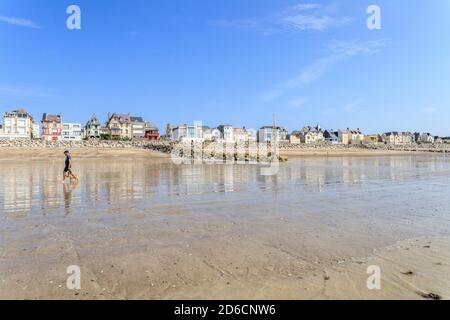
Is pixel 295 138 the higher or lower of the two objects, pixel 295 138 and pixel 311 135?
the lower

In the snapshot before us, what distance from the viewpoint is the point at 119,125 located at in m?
99.5

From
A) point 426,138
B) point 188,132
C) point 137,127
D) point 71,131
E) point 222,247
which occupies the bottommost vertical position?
point 222,247

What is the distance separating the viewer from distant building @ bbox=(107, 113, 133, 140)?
9850 cm

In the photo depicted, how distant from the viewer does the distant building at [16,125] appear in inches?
3420

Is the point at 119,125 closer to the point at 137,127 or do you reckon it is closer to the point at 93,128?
the point at 137,127

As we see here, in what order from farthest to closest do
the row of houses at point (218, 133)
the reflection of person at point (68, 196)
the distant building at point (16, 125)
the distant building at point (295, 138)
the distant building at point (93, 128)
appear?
the distant building at point (295, 138) < the row of houses at point (218, 133) < the distant building at point (93, 128) < the distant building at point (16, 125) < the reflection of person at point (68, 196)

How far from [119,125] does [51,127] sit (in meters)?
20.1

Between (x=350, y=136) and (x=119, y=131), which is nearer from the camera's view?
(x=119, y=131)

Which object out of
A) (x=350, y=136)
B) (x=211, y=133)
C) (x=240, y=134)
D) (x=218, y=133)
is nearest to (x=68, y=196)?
(x=211, y=133)

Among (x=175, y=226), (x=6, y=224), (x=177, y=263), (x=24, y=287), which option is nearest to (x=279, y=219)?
(x=175, y=226)

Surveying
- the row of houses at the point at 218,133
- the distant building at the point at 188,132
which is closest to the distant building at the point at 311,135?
the row of houses at the point at 218,133

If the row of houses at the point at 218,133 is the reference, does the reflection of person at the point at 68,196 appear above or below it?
below

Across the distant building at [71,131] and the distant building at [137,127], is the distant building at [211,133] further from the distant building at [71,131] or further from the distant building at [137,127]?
the distant building at [71,131]
